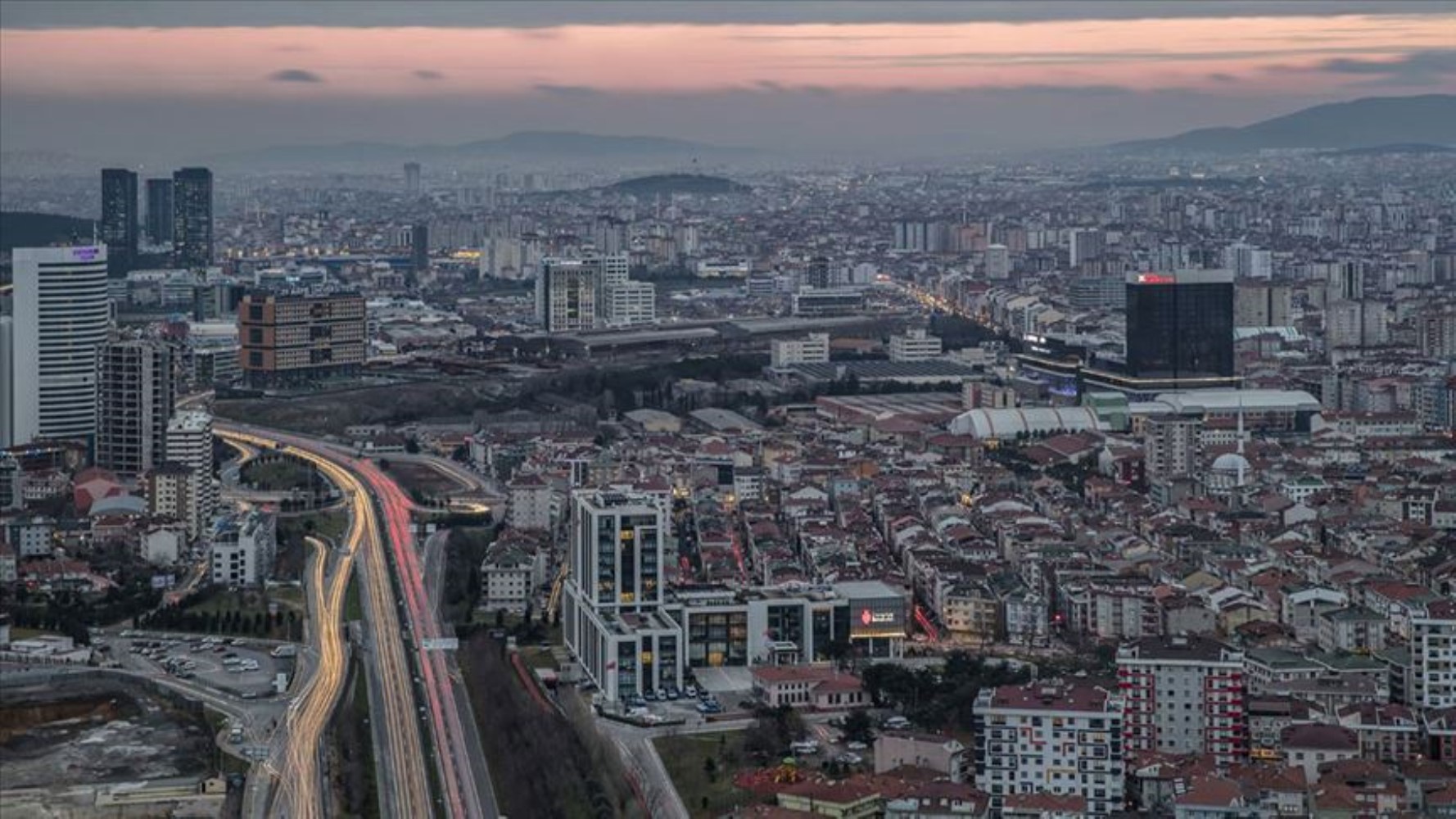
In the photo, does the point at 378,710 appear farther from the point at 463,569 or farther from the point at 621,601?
the point at 463,569

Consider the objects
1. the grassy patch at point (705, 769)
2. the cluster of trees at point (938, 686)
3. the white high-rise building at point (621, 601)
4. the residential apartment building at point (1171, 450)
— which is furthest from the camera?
the residential apartment building at point (1171, 450)

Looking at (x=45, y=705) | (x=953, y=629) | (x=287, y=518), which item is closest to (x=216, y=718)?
(x=45, y=705)

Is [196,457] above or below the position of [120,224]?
below

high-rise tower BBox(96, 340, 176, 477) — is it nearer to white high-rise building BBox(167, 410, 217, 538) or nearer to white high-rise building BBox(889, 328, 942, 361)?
white high-rise building BBox(167, 410, 217, 538)

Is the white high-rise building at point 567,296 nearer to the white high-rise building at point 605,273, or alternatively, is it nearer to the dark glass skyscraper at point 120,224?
the white high-rise building at point 605,273

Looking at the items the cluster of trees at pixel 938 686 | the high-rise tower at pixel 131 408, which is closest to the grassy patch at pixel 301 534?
the high-rise tower at pixel 131 408

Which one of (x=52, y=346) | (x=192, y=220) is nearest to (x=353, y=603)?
(x=52, y=346)
